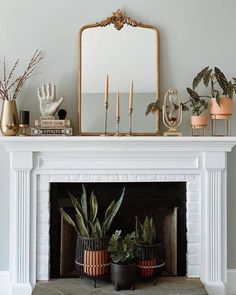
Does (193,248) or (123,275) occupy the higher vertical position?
(193,248)

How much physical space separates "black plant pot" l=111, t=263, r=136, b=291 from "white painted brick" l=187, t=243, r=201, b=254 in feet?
1.49

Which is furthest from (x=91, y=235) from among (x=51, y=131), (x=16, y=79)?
(x=16, y=79)

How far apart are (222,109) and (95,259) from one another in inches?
51.7

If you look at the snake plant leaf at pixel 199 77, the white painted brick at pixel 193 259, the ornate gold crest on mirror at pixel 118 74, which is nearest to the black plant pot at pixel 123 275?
the white painted brick at pixel 193 259

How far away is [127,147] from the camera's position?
313cm

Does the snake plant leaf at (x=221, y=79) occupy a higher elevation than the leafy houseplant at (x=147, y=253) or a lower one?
higher

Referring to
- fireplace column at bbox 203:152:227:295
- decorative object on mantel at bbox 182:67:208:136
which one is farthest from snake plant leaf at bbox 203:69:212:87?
fireplace column at bbox 203:152:227:295

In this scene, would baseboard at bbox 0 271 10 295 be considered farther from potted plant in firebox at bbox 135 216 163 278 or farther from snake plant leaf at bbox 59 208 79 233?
potted plant in firebox at bbox 135 216 163 278

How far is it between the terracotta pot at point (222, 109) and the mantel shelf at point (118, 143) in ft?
0.59

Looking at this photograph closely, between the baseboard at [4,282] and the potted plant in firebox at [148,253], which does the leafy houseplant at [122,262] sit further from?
the baseboard at [4,282]

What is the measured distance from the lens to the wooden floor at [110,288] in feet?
9.80

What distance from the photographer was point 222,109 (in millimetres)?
3168

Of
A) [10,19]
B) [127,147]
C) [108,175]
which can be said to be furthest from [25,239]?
[10,19]

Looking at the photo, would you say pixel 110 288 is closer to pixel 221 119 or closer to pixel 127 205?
pixel 127 205
